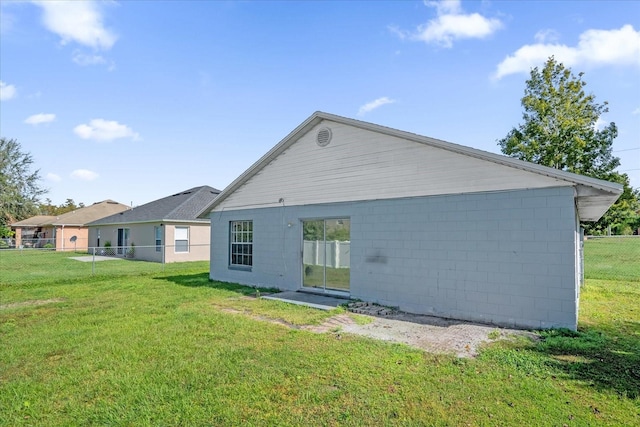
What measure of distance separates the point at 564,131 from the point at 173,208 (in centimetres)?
2673

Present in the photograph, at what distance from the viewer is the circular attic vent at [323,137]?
10.1m

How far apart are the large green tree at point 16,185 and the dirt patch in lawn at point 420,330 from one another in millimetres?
54382

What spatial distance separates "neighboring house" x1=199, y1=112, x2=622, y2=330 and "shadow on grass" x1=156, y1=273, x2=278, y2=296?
481mm

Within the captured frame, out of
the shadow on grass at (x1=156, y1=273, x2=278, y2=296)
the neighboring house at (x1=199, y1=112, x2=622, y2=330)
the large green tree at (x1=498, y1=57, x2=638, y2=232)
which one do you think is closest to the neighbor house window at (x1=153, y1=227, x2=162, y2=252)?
the shadow on grass at (x1=156, y1=273, x2=278, y2=296)

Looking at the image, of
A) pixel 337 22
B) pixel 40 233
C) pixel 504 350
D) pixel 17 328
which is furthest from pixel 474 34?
pixel 40 233

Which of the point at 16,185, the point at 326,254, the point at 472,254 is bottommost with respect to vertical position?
the point at 326,254

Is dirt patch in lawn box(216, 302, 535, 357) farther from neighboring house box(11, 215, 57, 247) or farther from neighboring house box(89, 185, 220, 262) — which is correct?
neighboring house box(11, 215, 57, 247)

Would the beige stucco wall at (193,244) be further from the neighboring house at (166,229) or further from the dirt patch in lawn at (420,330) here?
the dirt patch in lawn at (420,330)

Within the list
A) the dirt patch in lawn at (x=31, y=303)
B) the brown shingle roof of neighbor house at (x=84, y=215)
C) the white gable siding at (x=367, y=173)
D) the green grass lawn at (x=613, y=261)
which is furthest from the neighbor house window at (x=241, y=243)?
the brown shingle roof of neighbor house at (x=84, y=215)

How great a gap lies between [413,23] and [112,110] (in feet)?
39.5

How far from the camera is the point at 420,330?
6602mm

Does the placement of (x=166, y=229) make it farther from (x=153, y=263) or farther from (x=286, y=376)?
(x=286, y=376)

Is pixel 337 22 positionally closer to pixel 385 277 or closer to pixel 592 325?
pixel 385 277

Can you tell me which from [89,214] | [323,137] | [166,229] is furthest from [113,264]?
[89,214]
